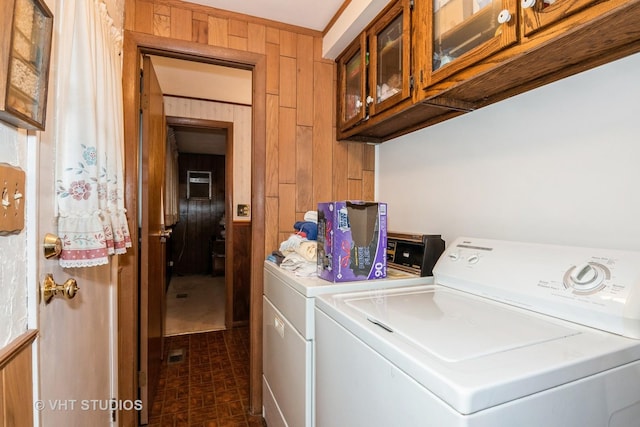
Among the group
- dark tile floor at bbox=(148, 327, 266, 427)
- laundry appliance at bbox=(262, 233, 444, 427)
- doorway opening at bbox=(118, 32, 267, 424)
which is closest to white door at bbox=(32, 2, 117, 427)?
doorway opening at bbox=(118, 32, 267, 424)

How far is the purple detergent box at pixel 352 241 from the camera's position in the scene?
1229 millimetres

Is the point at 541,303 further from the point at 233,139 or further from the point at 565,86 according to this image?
the point at 233,139

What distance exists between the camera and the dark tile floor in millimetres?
1811

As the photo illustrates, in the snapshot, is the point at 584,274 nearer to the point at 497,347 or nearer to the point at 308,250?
the point at 497,347

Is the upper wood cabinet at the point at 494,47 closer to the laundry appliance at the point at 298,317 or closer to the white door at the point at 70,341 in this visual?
the laundry appliance at the point at 298,317

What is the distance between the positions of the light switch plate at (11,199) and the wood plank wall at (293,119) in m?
1.28

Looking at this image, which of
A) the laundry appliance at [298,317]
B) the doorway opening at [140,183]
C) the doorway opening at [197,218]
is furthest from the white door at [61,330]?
the doorway opening at [197,218]

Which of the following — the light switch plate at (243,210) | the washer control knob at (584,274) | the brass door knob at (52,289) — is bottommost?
the brass door knob at (52,289)

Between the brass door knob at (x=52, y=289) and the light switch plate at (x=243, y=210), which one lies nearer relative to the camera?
the brass door knob at (x=52, y=289)

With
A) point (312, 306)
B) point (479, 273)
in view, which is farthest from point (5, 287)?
point (479, 273)

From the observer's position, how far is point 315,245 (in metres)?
1.49

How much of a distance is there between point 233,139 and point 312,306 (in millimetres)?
2677

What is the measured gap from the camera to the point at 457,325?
0.80 meters

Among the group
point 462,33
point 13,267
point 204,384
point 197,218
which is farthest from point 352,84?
point 197,218
